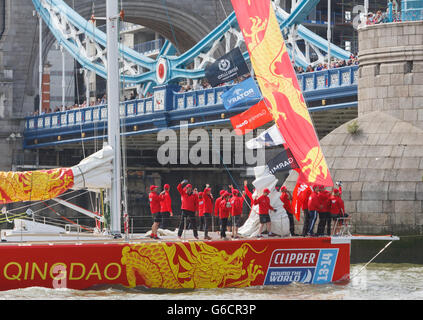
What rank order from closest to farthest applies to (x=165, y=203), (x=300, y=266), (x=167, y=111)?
(x=300, y=266), (x=165, y=203), (x=167, y=111)

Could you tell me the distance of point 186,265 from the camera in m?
23.0

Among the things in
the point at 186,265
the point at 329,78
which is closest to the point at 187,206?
the point at 186,265

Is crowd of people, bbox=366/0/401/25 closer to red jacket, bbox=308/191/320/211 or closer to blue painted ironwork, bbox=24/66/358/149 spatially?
blue painted ironwork, bbox=24/66/358/149

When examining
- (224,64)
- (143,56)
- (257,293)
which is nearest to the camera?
(257,293)

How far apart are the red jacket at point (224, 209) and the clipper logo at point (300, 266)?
187 centimetres

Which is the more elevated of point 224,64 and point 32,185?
point 224,64

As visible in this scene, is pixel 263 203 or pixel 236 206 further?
pixel 236 206

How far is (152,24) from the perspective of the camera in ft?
233

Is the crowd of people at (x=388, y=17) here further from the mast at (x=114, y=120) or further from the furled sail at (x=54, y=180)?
the furled sail at (x=54, y=180)

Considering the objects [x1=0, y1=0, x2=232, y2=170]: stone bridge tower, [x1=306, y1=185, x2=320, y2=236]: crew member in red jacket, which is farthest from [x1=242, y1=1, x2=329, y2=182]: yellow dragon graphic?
[x1=0, y1=0, x2=232, y2=170]: stone bridge tower

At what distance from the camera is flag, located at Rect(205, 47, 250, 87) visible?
24.8m

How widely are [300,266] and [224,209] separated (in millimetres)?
2369

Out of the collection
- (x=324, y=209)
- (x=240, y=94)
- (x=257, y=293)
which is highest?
(x=240, y=94)

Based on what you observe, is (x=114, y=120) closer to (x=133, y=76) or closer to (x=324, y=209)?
(x=324, y=209)
